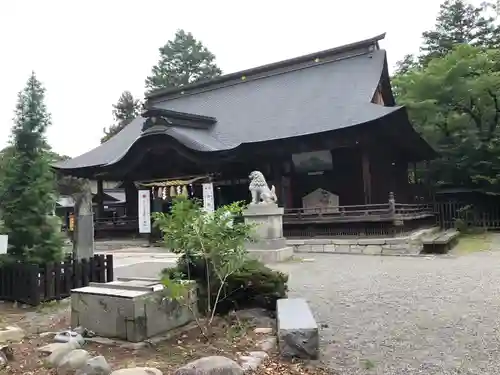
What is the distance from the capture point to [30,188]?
6.34m

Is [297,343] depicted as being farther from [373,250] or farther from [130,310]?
[373,250]

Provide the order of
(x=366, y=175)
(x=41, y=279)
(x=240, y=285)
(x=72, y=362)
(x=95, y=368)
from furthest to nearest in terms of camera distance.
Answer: (x=366, y=175), (x=41, y=279), (x=240, y=285), (x=72, y=362), (x=95, y=368)

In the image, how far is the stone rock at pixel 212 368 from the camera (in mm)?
2918

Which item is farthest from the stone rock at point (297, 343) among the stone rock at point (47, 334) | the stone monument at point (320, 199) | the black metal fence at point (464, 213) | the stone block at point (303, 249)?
the black metal fence at point (464, 213)

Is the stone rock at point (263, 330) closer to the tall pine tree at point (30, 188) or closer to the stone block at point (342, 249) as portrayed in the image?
the tall pine tree at point (30, 188)

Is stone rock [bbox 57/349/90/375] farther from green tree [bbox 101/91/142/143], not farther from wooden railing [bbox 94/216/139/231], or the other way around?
green tree [bbox 101/91/142/143]

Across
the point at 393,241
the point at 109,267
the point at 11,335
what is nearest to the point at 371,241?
the point at 393,241

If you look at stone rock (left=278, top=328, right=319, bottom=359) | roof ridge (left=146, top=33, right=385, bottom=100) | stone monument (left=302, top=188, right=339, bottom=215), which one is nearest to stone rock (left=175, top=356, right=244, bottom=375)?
stone rock (left=278, top=328, right=319, bottom=359)

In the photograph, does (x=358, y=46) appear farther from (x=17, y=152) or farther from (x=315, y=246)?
(x=17, y=152)

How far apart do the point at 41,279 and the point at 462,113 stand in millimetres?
18900

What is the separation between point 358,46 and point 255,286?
16.3 m

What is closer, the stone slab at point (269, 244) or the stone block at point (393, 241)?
the stone slab at point (269, 244)

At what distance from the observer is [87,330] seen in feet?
13.3

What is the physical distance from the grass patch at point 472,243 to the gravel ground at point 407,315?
2767 mm
